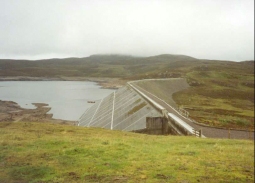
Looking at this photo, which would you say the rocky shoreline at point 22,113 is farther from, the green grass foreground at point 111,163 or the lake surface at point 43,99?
the green grass foreground at point 111,163

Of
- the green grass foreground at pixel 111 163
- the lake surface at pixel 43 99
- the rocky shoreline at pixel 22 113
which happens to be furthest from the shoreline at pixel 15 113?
the green grass foreground at pixel 111 163

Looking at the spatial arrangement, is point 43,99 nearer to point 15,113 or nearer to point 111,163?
point 15,113

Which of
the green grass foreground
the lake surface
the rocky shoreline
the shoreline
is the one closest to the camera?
the green grass foreground

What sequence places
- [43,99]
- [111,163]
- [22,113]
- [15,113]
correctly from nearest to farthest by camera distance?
1. [111,163]
2. [15,113]
3. [22,113]
4. [43,99]

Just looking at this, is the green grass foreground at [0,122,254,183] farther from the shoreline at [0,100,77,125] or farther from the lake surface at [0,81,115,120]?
the shoreline at [0,100,77,125]

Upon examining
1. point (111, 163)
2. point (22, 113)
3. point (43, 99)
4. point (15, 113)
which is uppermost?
point (15, 113)

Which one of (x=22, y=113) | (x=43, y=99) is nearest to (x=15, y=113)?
(x=22, y=113)

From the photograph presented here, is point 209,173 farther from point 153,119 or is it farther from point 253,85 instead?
point 253,85

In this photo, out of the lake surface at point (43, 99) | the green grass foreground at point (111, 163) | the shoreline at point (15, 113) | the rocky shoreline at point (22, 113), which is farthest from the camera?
the lake surface at point (43, 99)

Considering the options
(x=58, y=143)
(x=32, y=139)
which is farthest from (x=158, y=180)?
(x=32, y=139)

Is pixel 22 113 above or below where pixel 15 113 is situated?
below

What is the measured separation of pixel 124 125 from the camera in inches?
1249

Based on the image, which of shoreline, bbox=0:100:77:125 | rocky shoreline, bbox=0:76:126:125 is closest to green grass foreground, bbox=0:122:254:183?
rocky shoreline, bbox=0:76:126:125

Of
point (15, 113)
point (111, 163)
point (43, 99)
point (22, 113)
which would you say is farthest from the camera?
point (43, 99)
